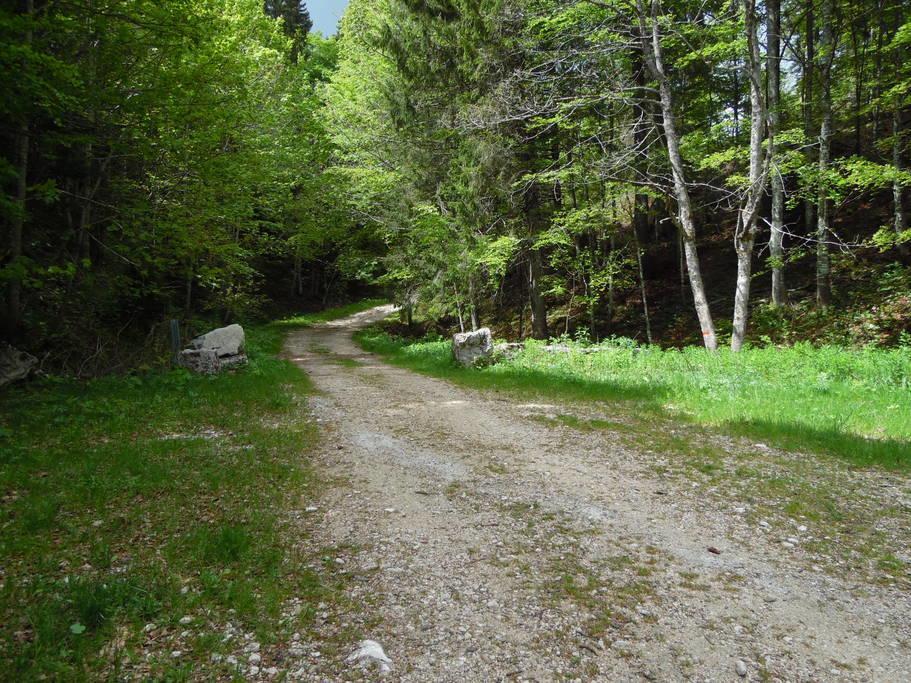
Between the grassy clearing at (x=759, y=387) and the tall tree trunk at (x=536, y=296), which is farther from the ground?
the tall tree trunk at (x=536, y=296)

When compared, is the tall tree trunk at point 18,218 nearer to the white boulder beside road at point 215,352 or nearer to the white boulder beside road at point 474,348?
the white boulder beside road at point 215,352

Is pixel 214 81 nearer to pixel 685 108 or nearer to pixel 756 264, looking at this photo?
pixel 685 108

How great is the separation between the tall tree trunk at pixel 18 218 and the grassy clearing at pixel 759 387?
8.88 meters

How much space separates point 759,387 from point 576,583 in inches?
279

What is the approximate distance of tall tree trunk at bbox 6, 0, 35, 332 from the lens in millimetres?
8058

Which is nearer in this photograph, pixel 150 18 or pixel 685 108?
pixel 150 18

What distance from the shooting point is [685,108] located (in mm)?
17734

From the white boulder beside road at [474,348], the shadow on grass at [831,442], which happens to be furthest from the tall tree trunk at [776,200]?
the shadow on grass at [831,442]

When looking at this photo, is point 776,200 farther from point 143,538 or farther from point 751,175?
point 143,538

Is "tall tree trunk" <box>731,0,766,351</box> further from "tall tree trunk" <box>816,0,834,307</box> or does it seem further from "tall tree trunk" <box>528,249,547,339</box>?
"tall tree trunk" <box>528,249,547,339</box>

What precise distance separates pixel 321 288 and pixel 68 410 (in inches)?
1325

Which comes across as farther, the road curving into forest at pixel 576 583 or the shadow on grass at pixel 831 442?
the shadow on grass at pixel 831 442

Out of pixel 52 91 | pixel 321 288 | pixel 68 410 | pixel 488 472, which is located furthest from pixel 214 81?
pixel 321 288

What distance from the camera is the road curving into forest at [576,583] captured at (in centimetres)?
262
